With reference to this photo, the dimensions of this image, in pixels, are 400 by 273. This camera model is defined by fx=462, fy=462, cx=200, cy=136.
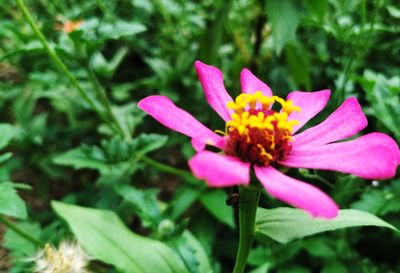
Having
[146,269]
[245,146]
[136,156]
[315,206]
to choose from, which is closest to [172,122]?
[245,146]

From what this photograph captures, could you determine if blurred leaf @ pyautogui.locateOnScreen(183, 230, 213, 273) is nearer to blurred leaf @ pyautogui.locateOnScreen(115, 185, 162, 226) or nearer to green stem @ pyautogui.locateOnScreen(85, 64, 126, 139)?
blurred leaf @ pyautogui.locateOnScreen(115, 185, 162, 226)

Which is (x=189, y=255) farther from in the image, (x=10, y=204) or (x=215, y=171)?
(x=215, y=171)

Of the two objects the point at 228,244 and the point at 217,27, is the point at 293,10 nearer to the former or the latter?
the point at 217,27

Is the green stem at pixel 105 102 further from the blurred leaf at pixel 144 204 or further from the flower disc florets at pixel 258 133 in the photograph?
the flower disc florets at pixel 258 133

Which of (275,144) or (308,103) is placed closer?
(275,144)

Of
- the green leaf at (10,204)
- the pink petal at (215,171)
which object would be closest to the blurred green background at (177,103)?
the green leaf at (10,204)

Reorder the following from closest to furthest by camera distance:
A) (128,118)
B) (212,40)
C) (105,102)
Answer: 1. (105,102)
2. (128,118)
3. (212,40)

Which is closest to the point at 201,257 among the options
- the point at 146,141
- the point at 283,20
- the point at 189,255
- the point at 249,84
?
the point at 189,255
